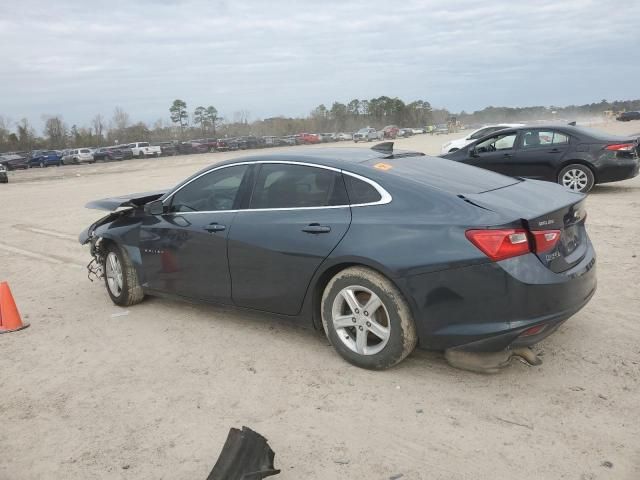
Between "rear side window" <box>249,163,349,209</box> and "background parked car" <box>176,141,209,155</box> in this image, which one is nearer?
"rear side window" <box>249,163,349,209</box>

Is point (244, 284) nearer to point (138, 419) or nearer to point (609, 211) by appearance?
point (138, 419)

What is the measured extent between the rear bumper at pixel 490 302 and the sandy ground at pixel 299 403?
0.41 m

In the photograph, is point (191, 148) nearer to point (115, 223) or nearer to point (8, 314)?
point (115, 223)

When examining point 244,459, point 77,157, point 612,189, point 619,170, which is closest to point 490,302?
point 244,459

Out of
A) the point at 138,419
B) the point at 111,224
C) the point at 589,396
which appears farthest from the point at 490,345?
the point at 111,224

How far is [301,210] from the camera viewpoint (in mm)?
4430

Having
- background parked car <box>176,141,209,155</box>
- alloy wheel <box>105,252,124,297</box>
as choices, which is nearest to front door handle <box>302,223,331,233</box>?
alloy wheel <box>105,252,124,297</box>

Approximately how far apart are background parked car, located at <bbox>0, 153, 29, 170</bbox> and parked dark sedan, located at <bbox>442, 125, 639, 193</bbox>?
156ft

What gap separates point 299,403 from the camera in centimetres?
376

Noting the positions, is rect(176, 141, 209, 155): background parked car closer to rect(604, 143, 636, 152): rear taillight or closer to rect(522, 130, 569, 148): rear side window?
rect(522, 130, 569, 148): rear side window

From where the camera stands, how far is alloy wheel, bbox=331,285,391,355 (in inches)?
157

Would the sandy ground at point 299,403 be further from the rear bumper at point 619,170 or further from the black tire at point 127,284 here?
the rear bumper at point 619,170

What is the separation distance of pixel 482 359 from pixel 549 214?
106 centimetres

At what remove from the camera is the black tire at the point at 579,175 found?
11.2 meters
